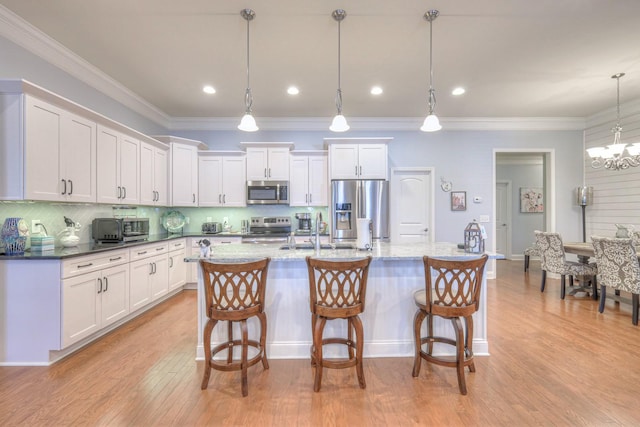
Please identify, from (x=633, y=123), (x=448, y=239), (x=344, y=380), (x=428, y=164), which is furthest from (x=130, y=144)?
(x=633, y=123)

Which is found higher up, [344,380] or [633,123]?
[633,123]

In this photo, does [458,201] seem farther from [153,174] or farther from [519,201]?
[153,174]

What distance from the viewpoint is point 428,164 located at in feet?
17.4

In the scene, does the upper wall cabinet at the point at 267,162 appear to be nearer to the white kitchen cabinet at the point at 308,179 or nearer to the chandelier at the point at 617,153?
the white kitchen cabinet at the point at 308,179

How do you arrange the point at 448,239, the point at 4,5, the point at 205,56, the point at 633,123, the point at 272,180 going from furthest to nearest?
1. the point at 448,239
2. the point at 272,180
3. the point at 633,123
4. the point at 205,56
5. the point at 4,5

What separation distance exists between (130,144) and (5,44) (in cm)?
138

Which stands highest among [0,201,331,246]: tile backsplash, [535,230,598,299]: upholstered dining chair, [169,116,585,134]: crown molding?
[169,116,585,134]: crown molding

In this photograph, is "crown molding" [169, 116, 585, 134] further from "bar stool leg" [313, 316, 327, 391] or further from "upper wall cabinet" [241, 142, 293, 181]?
"bar stool leg" [313, 316, 327, 391]

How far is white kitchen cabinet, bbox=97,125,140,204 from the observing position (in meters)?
3.25

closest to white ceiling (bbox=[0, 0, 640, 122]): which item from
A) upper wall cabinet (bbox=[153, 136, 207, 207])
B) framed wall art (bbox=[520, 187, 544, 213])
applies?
upper wall cabinet (bbox=[153, 136, 207, 207])

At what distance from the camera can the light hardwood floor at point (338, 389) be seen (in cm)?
181

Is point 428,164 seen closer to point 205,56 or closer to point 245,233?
point 245,233

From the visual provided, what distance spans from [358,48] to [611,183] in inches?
203

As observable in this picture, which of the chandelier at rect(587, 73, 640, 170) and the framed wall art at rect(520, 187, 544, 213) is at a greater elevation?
the chandelier at rect(587, 73, 640, 170)
